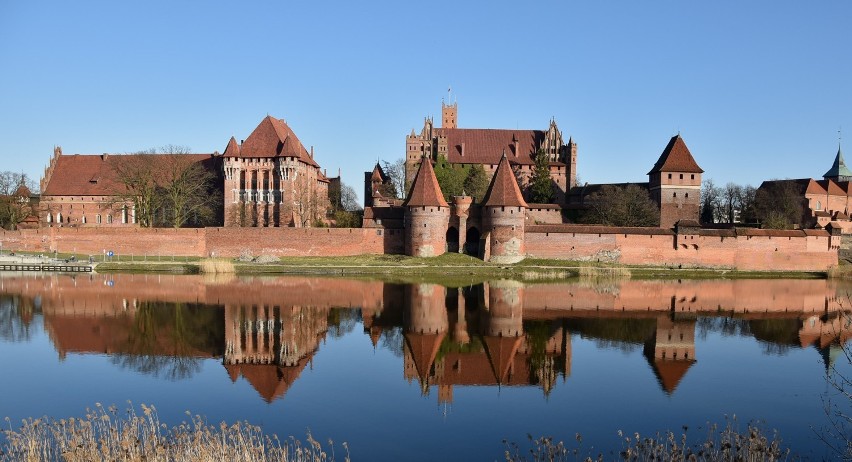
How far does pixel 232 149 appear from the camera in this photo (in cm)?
3909

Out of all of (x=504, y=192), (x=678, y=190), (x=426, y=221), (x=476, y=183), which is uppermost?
(x=476, y=183)

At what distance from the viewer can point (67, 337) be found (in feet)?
50.1

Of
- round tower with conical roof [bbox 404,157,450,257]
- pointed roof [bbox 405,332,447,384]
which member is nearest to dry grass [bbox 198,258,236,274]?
round tower with conical roof [bbox 404,157,450,257]

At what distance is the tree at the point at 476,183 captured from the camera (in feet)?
137

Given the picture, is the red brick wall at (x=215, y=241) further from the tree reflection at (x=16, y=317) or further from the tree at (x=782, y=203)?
the tree at (x=782, y=203)

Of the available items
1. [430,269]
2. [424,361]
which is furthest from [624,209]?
[424,361]

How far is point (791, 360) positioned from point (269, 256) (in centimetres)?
2443

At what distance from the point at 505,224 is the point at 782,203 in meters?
22.7

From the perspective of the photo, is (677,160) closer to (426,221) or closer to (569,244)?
(569,244)

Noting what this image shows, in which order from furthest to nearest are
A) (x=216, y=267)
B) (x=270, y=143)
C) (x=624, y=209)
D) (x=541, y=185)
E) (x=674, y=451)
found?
(x=541, y=185) < (x=270, y=143) < (x=624, y=209) < (x=216, y=267) < (x=674, y=451)

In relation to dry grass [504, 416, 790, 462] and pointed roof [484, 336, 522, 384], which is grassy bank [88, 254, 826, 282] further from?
dry grass [504, 416, 790, 462]

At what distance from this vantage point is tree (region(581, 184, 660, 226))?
3747cm

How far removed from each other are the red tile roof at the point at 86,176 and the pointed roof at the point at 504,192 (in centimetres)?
1958

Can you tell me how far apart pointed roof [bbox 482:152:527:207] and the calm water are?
9526mm
